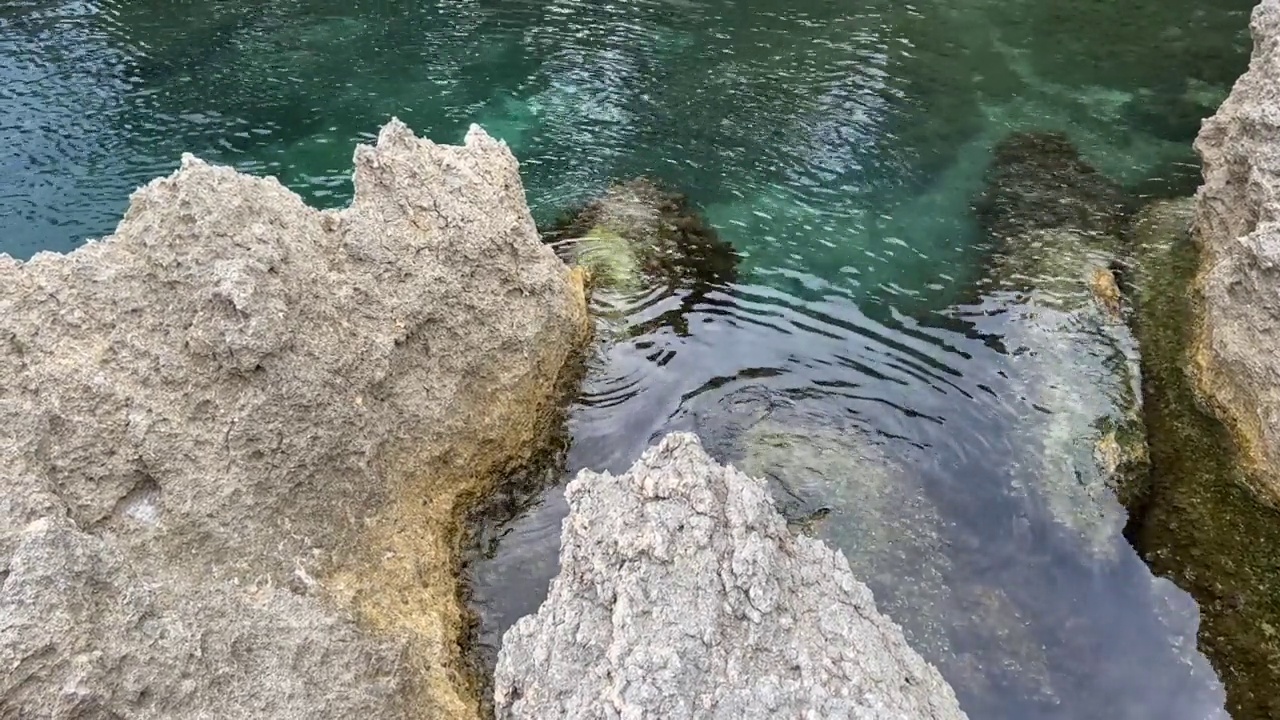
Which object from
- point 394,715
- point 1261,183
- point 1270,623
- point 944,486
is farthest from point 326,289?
→ point 1261,183

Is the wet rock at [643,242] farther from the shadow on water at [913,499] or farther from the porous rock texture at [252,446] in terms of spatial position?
the porous rock texture at [252,446]

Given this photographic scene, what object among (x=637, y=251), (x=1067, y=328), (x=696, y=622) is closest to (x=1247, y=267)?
(x=1067, y=328)

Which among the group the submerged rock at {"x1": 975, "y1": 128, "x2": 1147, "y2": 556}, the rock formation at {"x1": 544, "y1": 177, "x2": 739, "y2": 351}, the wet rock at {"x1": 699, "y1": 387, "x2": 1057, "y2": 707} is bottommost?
the wet rock at {"x1": 699, "y1": 387, "x2": 1057, "y2": 707}

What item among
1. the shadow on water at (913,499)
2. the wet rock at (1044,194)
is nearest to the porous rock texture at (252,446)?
the shadow on water at (913,499)

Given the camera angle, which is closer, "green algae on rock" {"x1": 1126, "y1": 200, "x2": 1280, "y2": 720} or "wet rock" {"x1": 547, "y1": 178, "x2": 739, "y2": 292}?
"green algae on rock" {"x1": 1126, "y1": 200, "x2": 1280, "y2": 720}

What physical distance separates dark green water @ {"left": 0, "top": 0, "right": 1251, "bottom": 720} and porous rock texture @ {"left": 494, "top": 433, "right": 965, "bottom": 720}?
8.95ft

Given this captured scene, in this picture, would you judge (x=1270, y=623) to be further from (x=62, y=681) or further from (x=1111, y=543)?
(x=62, y=681)

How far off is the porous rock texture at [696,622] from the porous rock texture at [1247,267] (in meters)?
7.10

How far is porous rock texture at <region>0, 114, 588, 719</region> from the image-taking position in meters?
6.95

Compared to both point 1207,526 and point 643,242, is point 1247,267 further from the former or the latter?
→ point 643,242

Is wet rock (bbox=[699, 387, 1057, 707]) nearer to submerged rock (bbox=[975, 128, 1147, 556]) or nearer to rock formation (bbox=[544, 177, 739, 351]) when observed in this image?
submerged rock (bbox=[975, 128, 1147, 556])

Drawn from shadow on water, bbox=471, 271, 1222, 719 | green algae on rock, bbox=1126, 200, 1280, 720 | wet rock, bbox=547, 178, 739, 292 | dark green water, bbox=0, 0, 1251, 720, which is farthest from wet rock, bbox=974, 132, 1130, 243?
wet rock, bbox=547, 178, 739, 292

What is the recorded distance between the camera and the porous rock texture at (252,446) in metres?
6.95

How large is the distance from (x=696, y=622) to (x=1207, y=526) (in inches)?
299
